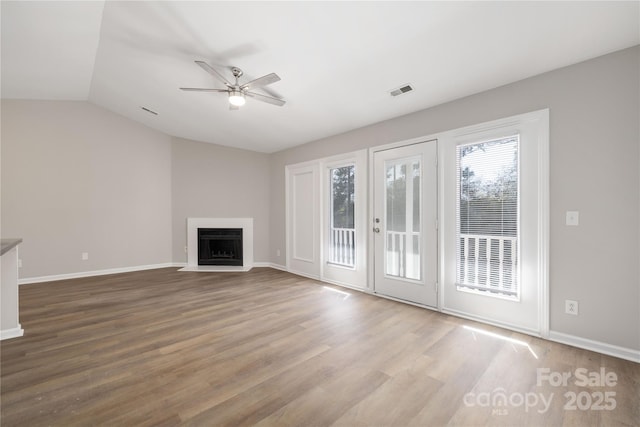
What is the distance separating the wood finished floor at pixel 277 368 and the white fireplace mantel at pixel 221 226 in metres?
2.42

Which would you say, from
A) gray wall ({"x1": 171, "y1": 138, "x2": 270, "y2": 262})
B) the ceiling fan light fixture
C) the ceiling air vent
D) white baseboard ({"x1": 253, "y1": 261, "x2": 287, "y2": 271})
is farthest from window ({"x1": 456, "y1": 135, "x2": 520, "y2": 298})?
gray wall ({"x1": 171, "y1": 138, "x2": 270, "y2": 262})

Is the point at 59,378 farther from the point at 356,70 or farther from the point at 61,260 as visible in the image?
the point at 61,260

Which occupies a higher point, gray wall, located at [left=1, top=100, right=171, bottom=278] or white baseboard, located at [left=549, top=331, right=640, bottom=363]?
gray wall, located at [left=1, top=100, right=171, bottom=278]

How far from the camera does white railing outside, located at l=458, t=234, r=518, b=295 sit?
2.74m

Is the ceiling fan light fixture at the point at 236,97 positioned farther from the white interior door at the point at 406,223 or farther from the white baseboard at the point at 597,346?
the white baseboard at the point at 597,346

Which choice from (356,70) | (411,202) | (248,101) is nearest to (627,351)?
(411,202)

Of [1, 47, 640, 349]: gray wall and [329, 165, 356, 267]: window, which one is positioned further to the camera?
[329, 165, 356, 267]: window

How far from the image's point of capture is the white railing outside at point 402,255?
3.48 meters

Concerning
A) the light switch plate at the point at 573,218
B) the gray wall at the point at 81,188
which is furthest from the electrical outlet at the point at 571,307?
the gray wall at the point at 81,188

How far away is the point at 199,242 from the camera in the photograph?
588cm

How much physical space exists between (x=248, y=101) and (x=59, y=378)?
11.3 feet

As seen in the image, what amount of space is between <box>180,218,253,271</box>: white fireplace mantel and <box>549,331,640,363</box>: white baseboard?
499cm

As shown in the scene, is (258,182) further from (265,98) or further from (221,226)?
(265,98)

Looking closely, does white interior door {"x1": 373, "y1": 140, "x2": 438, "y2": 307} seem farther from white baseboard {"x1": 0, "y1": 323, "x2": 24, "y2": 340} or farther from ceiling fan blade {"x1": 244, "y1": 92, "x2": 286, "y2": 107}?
white baseboard {"x1": 0, "y1": 323, "x2": 24, "y2": 340}
